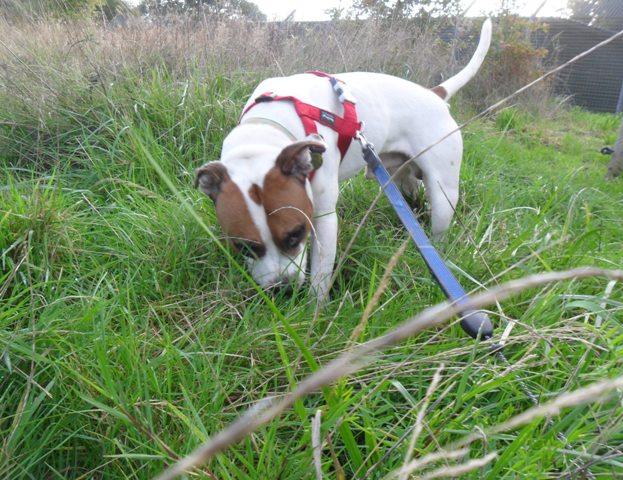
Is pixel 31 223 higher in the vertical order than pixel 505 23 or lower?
lower

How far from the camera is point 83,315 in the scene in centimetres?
146

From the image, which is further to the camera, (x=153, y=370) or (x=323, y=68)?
(x=323, y=68)

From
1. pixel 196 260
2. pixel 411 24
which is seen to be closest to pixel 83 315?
pixel 196 260

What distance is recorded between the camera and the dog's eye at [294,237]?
1.84m

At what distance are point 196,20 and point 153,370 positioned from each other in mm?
4581

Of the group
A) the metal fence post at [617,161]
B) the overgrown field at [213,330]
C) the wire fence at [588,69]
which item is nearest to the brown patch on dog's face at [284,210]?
the overgrown field at [213,330]

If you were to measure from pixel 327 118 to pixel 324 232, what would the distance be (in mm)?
574

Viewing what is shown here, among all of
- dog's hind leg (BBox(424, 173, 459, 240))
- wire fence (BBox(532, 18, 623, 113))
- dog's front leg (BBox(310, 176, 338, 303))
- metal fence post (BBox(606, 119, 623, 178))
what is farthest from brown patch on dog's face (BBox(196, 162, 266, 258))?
wire fence (BBox(532, 18, 623, 113))

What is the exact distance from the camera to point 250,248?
1.85 meters

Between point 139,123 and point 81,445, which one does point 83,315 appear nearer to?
point 81,445

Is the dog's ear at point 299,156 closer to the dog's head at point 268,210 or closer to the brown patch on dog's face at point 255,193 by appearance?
the dog's head at point 268,210

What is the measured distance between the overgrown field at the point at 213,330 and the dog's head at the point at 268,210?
0.12 meters

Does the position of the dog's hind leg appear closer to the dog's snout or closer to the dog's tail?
the dog's tail

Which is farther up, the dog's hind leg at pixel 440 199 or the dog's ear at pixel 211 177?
the dog's ear at pixel 211 177
